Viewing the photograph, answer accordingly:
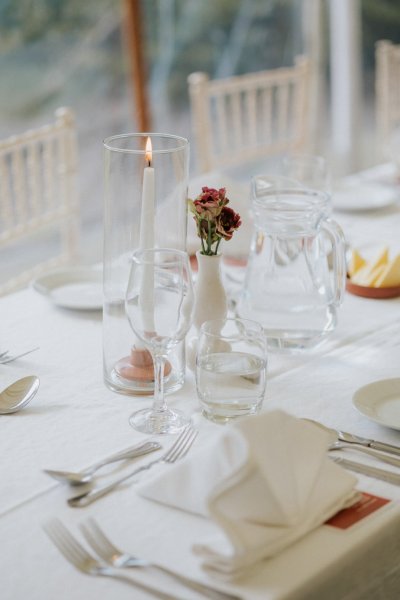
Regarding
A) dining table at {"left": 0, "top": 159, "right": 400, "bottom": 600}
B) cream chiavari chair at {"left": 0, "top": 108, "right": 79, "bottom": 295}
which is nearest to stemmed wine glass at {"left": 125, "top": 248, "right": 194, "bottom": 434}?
dining table at {"left": 0, "top": 159, "right": 400, "bottom": 600}

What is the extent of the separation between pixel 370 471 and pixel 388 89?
237 cm

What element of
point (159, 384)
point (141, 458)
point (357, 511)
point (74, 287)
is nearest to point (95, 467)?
point (141, 458)

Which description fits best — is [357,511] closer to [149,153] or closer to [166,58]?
[149,153]

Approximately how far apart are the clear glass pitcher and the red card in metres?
0.45

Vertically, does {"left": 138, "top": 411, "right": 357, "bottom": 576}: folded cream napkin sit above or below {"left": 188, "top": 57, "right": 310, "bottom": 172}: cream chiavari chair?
below

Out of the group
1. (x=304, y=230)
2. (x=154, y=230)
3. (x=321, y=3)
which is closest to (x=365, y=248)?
(x=304, y=230)

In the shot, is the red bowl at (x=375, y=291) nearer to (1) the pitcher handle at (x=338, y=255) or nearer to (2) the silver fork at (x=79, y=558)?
(1) the pitcher handle at (x=338, y=255)

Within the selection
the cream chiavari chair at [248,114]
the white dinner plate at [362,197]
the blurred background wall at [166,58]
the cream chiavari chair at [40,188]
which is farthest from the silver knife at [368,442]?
the blurred background wall at [166,58]

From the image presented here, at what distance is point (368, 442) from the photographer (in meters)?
1.17

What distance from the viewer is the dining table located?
3.04 ft

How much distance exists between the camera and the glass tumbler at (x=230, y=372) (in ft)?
4.04

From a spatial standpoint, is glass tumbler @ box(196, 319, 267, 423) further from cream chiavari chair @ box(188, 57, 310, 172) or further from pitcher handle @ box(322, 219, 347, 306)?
cream chiavari chair @ box(188, 57, 310, 172)

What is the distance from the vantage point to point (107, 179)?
1.28 m

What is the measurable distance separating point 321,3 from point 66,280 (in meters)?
3.03
